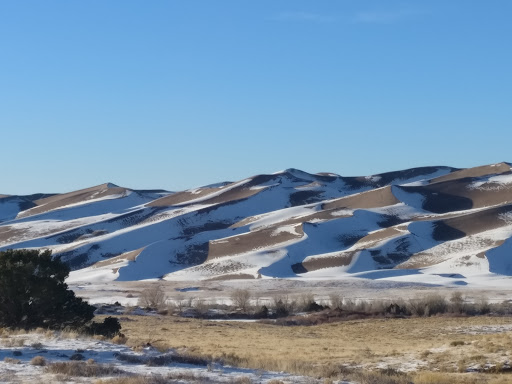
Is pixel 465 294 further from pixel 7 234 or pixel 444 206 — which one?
pixel 7 234

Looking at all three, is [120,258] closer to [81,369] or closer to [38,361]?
[38,361]

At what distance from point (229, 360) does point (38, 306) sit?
39.9ft

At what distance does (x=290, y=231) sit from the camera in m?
125

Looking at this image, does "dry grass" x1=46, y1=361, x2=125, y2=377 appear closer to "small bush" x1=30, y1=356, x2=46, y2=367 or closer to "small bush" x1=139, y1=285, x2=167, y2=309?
"small bush" x1=30, y1=356, x2=46, y2=367

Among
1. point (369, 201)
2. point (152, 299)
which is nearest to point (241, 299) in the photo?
point (152, 299)

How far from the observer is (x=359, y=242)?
4641 inches

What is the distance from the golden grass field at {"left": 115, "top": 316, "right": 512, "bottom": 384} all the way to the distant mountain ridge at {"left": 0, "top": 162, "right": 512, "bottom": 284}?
45420mm

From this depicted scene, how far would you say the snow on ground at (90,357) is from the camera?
48.5ft

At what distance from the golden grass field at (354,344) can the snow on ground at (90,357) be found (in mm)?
1318

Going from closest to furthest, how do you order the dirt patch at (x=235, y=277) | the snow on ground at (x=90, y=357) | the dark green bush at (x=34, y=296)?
the snow on ground at (x=90, y=357) → the dark green bush at (x=34, y=296) → the dirt patch at (x=235, y=277)

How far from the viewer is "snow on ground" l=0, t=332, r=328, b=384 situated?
1480 centimetres

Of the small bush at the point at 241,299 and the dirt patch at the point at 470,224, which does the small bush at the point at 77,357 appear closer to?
the small bush at the point at 241,299

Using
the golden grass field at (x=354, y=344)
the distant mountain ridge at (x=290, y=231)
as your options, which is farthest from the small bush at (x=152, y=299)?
the distant mountain ridge at (x=290, y=231)

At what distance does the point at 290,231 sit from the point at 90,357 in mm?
108637
